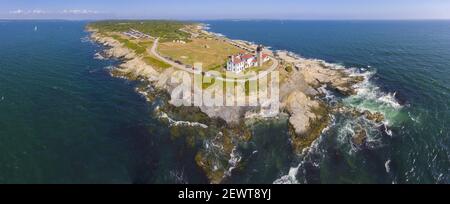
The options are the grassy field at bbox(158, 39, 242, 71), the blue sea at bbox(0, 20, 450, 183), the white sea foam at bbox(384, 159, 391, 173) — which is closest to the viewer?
the blue sea at bbox(0, 20, 450, 183)

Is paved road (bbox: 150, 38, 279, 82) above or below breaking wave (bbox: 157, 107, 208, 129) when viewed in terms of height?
above

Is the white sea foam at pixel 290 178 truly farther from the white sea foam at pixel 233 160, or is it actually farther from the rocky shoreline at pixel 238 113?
the white sea foam at pixel 233 160

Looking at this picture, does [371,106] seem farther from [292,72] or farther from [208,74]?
[208,74]

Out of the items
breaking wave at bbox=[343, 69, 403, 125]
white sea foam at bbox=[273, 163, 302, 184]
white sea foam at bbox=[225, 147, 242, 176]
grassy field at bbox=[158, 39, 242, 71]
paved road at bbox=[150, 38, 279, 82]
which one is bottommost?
white sea foam at bbox=[273, 163, 302, 184]

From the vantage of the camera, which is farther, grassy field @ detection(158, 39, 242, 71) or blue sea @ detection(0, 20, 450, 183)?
grassy field @ detection(158, 39, 242, 71)

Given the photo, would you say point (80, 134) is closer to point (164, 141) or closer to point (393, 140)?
point (164, 141)

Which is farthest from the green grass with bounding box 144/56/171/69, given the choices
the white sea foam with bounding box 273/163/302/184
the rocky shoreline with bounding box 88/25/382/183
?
the white sea foam with bounding box 273/163/302/184

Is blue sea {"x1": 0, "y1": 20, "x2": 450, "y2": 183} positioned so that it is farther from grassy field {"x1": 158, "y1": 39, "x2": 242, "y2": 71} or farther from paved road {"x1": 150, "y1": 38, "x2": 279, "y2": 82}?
grassy field {"x1": 158, "y1": 39, "x2": 242, "y2": 71}

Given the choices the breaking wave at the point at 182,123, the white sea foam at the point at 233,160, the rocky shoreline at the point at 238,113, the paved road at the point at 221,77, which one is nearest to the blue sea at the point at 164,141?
the white sea foam at the point at 233,160
